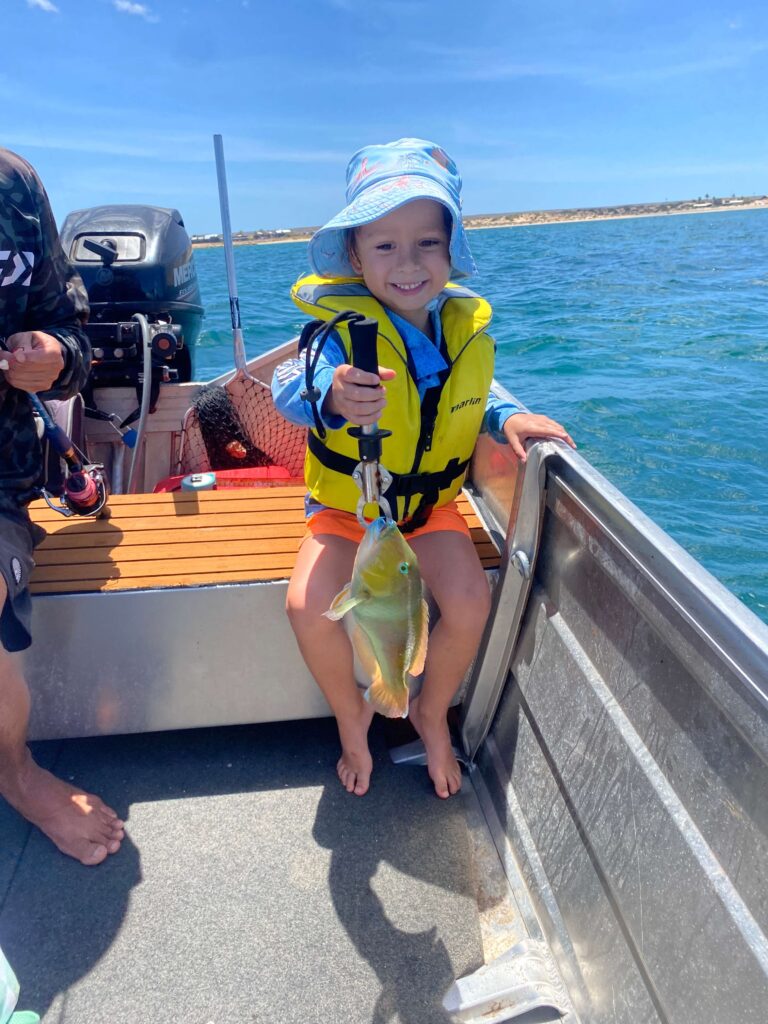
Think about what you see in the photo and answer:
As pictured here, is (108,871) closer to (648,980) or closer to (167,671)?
(167,671)

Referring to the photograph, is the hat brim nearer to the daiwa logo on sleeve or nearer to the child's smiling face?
the child's smiling face

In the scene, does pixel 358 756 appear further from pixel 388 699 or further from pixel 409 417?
pixel 409 417

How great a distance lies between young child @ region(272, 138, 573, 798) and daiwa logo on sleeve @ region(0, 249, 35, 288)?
0.83 meters

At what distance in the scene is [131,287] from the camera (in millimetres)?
4020

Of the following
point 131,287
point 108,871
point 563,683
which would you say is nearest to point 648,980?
point 563,683

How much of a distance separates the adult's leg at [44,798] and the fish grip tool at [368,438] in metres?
1.19

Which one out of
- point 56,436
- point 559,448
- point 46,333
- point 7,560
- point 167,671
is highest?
point 46,333

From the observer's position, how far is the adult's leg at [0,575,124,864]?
6.51ft

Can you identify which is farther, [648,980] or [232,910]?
[232,910]

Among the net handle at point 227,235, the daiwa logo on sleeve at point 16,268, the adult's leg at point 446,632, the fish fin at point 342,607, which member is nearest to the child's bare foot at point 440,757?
the adult's leg at point 446,632

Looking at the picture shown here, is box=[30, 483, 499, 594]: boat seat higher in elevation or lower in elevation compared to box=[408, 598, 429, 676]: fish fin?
lower

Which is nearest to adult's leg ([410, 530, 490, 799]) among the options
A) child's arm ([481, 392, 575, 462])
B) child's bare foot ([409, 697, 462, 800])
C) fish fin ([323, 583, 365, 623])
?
child's bare foot ([409, 697, 462, 800])

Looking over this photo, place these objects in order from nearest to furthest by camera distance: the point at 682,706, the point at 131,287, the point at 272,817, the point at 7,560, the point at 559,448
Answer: the point at 682,706 < the point at 559,448 < the point at 7,560 < the point at 272,817 < the point at 131,287

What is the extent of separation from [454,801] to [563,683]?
0.73m
